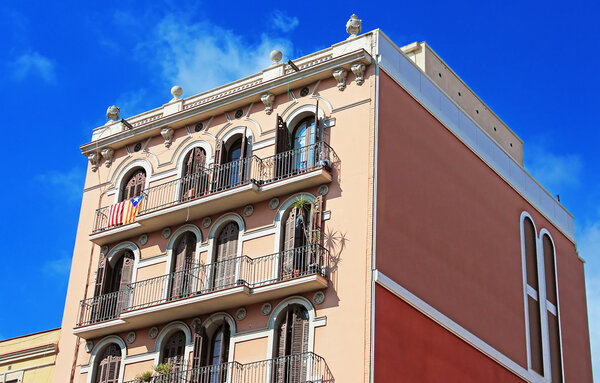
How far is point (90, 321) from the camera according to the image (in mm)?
30422

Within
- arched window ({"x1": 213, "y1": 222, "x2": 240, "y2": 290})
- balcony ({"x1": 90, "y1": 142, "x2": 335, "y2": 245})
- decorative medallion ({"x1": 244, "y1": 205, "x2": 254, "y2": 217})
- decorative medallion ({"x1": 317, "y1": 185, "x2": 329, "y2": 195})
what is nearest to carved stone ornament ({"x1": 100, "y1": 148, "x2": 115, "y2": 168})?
balcony ({"x1": 90, "y1": 142, "x2": 335, "y2": 245})

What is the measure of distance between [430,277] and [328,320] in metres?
3.80

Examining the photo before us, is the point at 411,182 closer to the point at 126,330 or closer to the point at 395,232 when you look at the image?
the point at 395,232

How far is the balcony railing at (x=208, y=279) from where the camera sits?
2691 cm

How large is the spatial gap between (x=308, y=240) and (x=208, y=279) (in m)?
3.33

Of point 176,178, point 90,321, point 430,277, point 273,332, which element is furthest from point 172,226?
point 430,277

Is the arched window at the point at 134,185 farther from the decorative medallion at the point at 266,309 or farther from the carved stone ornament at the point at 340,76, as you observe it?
the carved stone ornament at the point at 340,76

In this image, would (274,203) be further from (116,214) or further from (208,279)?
(116,214)

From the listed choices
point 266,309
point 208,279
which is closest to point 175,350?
point 208,279

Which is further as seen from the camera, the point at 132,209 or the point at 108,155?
the point at 108,155

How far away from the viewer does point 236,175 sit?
29.7 metres

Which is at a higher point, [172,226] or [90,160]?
[90,160]

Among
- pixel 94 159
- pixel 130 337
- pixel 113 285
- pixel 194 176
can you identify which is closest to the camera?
pixel 130 337

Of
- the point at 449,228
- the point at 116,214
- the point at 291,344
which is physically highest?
the point at 116,214
